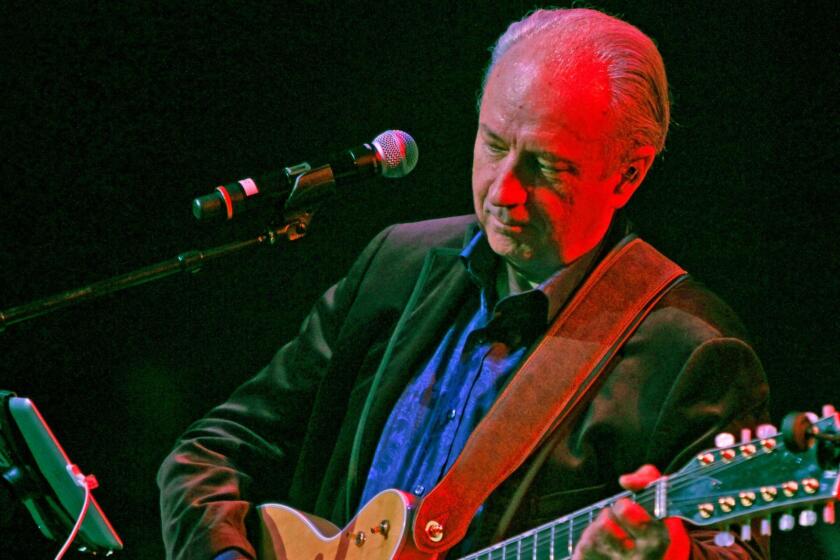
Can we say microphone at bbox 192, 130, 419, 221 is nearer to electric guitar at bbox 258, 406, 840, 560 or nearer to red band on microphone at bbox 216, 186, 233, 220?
red band on microphone at bbox 216, 186, 233, 220

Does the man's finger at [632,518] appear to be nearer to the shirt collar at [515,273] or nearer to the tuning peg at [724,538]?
the tuning peg at [724,538]

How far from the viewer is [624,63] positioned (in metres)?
2.10

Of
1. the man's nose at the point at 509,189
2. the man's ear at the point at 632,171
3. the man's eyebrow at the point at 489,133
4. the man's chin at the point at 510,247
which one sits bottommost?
the man's chin at the point at 510,247

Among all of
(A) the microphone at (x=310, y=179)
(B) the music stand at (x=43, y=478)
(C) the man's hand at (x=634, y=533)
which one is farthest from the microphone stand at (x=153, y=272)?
(C) the man's hand at (x=634, y=533)

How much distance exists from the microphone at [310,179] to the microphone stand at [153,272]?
0.05 meters

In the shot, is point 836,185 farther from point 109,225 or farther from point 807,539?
point 109,225

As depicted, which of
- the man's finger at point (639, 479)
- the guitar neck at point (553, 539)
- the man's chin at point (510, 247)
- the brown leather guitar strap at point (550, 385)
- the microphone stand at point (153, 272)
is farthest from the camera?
the man's chin at point (510, 247)

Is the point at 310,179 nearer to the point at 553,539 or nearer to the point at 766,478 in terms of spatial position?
the point at 553,539

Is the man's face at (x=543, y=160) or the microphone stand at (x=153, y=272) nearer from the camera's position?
the microphone stand at (x=153, y=272)

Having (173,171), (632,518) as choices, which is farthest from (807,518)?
(173,171)

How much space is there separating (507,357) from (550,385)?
17 centimetres

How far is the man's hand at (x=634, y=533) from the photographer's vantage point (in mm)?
1642

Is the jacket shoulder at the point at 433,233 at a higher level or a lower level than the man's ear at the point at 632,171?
lower

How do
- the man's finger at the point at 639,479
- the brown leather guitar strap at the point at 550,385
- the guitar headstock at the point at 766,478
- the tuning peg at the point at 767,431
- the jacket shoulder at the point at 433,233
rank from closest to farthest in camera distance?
the guitar headstock at the point at 766,478 → the tuning peg at the point at 767,431 → the man's finger at the point at 639,479 → the brown leather guitar strap at the point at 550,385 → the jacket shoulder at the point at 433,233
